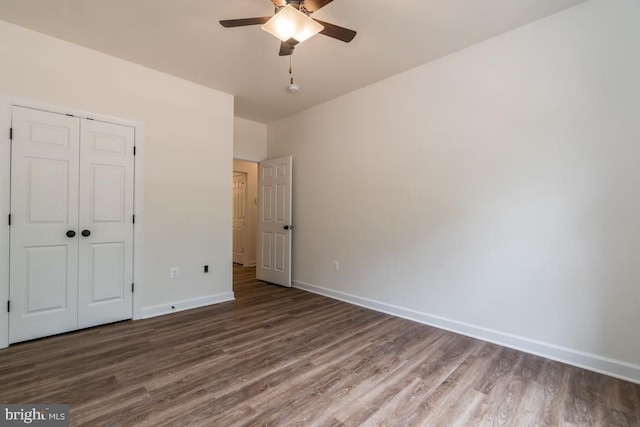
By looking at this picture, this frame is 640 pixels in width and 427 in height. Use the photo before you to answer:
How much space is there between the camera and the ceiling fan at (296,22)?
6.36 feet

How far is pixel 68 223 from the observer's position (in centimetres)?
288

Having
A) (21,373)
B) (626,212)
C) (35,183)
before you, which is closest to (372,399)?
(626,212)

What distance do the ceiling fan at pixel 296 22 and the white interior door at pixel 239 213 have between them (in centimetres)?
489

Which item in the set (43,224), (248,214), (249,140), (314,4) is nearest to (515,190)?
(314,4)

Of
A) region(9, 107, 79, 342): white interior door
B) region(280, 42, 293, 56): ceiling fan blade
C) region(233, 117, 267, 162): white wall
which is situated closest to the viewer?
region(280, 42, 293, 56): ceiling fan blade

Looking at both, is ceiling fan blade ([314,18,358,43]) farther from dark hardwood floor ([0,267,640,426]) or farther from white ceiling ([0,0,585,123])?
dark hardwood floor ([0,267,640,426])

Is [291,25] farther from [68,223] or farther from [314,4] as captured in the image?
[68,223]

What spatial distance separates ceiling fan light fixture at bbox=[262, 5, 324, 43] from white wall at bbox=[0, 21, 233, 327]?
2.09 meters

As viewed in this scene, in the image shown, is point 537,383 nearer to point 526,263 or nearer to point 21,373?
point 526,263

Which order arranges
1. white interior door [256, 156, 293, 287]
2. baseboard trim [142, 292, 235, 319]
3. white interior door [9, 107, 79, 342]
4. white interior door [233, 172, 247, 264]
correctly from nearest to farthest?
white interior door [9, 107, 79, 342]
baseboard trim [142, 292, 235, 319]
white interior door [256, 156, 293, 287]
white interior door [233, 172, 247, 264]

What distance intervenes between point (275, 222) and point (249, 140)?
152 centimetres

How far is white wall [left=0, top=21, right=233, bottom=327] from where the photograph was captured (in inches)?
108

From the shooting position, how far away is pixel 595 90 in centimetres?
228

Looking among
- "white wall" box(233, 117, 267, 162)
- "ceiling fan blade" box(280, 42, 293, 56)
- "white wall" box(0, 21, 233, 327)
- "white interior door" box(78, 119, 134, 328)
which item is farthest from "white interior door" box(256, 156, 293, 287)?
"ceiling fan blade" box(280, 42, 293, 56)
